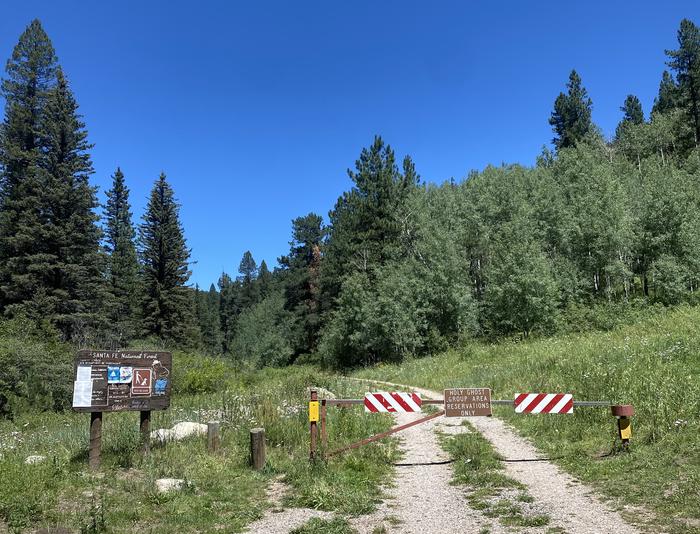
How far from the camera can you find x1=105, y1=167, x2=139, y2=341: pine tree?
177 feet

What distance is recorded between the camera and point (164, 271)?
51656 mm

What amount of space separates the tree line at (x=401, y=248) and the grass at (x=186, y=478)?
27138mm

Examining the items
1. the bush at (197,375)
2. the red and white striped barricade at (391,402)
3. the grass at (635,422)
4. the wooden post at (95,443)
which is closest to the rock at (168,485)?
the wooden post at (95,443)

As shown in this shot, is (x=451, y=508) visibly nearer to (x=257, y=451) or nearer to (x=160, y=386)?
(x=257, y=451)

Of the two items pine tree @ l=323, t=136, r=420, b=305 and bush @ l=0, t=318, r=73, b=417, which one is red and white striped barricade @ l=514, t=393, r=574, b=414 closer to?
bush @ l=0, t=318, r=73, b=417

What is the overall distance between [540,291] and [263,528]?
31.5 meters

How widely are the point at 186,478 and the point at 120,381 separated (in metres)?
2.55

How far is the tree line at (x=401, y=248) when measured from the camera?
113 ft

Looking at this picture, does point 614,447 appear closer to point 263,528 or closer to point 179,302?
point 263,528

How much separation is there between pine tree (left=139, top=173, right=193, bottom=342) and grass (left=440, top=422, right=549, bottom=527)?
45184mm

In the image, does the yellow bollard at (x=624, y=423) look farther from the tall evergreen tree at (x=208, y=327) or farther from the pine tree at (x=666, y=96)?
the tall evergreen tree at (x=208, y=327)

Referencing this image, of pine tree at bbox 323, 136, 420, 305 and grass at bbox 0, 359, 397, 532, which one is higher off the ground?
pine tree at bbox 323, 136, 420, 305

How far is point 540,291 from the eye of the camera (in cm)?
3384

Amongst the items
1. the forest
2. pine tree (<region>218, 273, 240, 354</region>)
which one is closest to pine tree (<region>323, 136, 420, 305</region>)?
the forest
